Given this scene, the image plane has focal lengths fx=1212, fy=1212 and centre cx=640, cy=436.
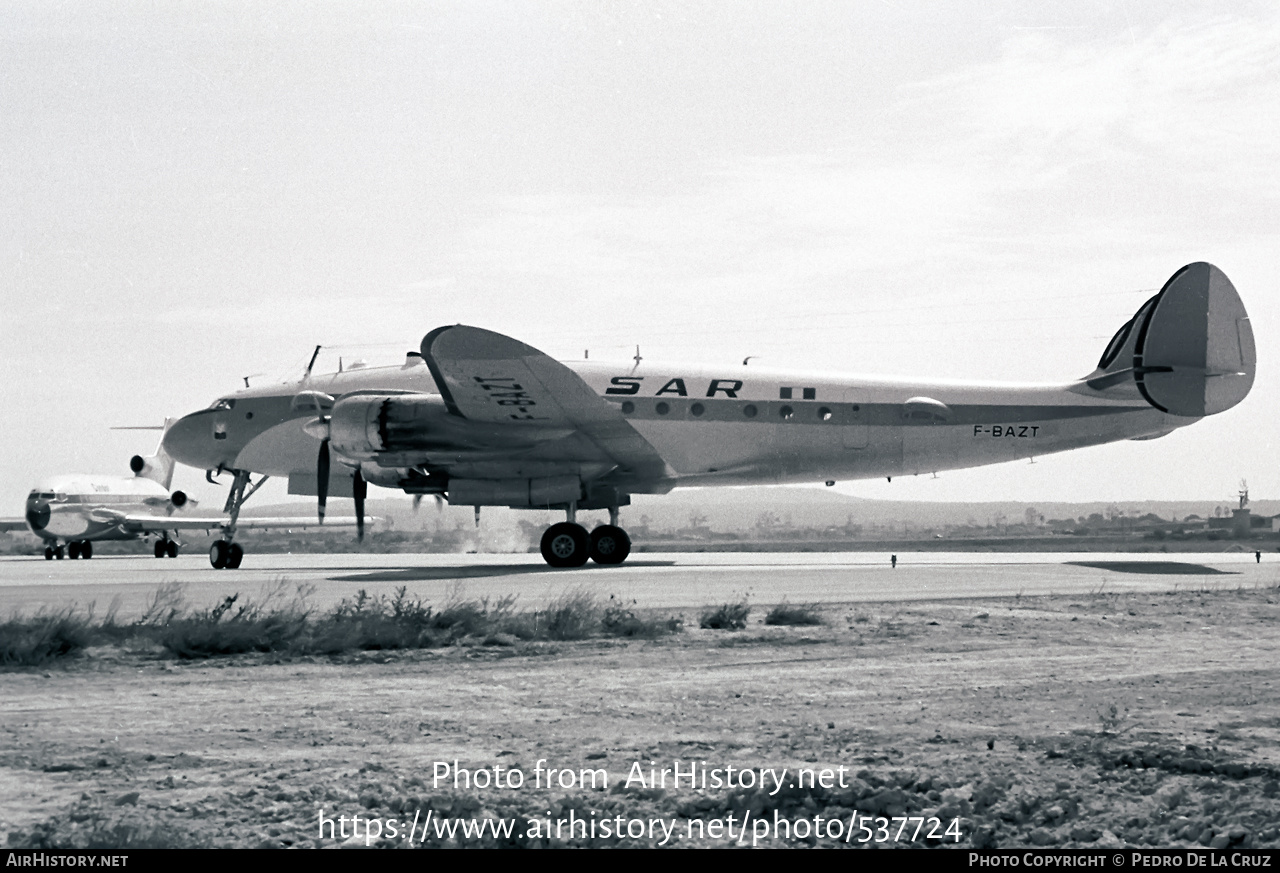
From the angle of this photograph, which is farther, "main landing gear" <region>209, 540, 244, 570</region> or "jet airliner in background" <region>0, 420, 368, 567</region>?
"jet airliner in background" <region>0, 420, 368, 567</region>

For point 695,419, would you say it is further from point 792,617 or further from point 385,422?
point 792,617

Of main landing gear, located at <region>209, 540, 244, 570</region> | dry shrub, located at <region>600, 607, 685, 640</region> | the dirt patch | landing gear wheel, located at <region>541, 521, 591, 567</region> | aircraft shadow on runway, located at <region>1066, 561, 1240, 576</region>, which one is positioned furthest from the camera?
main landing gear, located at <region>209, 540, 244, 570</region>

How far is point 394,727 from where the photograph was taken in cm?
873

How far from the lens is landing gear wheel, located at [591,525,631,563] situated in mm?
27969

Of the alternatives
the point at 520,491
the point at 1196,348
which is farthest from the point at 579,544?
the point at 1196,348

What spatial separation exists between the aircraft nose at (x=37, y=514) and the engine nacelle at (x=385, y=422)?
27468 millimetres

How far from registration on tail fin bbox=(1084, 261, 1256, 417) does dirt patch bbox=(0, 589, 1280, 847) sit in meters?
15.3

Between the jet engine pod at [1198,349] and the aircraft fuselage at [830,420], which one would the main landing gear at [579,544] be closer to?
the aircraft fuselage at [830,420]

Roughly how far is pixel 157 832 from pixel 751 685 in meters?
6.15

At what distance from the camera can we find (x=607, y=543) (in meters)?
28.0

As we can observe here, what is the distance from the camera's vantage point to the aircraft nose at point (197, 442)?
32.2 m

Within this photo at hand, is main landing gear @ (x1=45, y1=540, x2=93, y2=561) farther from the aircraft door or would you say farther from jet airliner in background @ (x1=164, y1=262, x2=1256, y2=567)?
the aircraft door

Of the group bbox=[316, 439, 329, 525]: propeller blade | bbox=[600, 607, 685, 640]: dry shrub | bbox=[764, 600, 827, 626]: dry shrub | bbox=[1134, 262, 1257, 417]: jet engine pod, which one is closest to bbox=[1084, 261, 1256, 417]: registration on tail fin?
bbox=[1134, 262, 1257, 417]: jet engine pod
